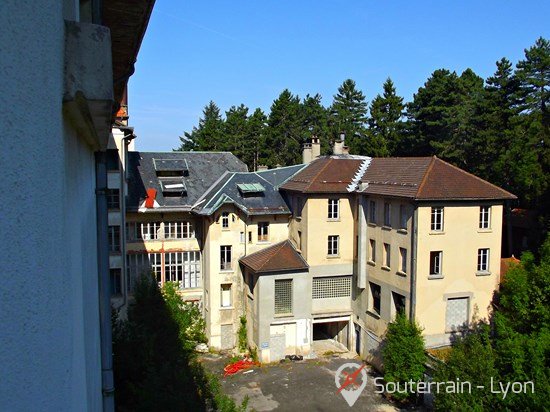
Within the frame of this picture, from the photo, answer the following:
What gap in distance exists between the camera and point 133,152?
121ft

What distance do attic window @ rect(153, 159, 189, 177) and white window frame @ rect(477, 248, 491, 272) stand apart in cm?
2205

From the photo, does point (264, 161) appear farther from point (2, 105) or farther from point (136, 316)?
point (2, 105)

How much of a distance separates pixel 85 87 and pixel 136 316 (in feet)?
78.9

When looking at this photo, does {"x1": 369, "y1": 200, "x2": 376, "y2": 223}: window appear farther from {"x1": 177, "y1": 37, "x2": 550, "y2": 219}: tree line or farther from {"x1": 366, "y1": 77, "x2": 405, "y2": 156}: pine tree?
{"x1": 366, "y1": 77, "x2": 405, "y2": 156}: pine tree

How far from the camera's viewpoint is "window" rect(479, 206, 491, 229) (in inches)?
1119

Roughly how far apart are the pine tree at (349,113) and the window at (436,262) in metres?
46.1

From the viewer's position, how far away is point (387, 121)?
220 feet

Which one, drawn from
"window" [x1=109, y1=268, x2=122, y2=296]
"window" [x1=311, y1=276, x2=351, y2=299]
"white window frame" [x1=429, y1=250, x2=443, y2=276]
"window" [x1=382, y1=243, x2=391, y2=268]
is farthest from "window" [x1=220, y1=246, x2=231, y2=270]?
"white window frame" [x1=429, y1=250, x2=443, y2=276]

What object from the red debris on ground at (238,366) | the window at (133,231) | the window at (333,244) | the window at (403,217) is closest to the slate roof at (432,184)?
the window at (403,217)

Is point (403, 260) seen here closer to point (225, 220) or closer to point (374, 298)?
point (374, 298)

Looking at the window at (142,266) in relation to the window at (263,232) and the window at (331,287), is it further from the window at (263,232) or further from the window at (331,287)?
the window at (331,287)

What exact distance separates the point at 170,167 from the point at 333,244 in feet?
45.6

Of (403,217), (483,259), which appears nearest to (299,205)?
(403,217)

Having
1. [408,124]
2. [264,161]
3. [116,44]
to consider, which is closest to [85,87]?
[116,44]
